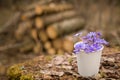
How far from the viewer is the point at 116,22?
21.4 ft

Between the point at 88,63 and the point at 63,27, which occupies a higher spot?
the point at 63,27

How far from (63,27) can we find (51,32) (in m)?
0.27

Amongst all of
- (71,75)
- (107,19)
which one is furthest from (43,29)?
(71,75)

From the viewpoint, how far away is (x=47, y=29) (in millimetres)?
5246

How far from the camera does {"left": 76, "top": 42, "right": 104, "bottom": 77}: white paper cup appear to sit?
215 centimetres

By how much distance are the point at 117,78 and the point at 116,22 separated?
14.5 feet

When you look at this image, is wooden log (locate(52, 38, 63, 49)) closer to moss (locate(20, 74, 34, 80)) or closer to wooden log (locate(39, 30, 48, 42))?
wooden log (locate(39, 30, 48, 42))

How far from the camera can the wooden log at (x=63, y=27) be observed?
5.16 metres

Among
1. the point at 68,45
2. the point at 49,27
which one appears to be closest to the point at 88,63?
the point at 68,45

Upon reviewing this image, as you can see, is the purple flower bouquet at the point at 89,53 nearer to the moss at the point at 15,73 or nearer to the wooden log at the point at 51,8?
the moss at the point at 15,73

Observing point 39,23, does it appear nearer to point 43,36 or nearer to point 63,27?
point 43,36

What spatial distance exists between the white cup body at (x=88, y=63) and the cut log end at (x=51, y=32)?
2.93 meters

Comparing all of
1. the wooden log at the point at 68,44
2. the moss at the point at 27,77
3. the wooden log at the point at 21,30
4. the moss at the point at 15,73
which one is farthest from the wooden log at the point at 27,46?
the moss at the point at 27,77

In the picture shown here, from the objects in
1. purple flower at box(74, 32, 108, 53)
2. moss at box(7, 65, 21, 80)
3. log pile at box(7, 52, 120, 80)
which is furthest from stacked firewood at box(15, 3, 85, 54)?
purple flower at box(74, 32, 108, 53)
